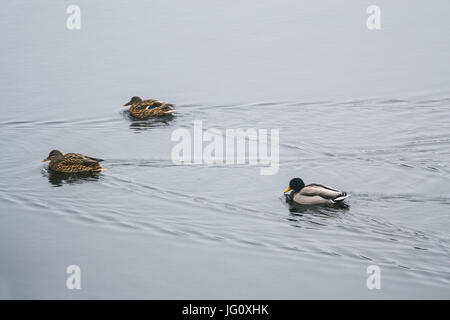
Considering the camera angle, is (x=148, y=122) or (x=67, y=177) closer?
(x=67, y=177)

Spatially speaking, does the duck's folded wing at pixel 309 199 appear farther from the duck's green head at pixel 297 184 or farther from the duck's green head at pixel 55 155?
the duck's green head at pixel 55 155

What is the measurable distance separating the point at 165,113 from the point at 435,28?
1201 centimetres

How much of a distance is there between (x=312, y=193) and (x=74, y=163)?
5.18m

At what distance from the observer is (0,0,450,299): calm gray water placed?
41.8 feet

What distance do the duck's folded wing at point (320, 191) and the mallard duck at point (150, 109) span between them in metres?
6.29

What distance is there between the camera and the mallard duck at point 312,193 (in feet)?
50.0

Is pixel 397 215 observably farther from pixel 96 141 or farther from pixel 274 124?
pixel 96 141

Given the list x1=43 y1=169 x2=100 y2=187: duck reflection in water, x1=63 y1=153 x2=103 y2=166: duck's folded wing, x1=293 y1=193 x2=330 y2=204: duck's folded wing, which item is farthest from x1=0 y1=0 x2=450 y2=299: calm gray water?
x1=63 y1=153 x2=103 y2=166: duck's folded wing

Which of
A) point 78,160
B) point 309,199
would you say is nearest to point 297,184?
point 309,199

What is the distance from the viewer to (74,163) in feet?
56.6

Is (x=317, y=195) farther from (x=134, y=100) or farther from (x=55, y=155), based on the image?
(x=134, y=100)

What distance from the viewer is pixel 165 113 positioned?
69.4ft

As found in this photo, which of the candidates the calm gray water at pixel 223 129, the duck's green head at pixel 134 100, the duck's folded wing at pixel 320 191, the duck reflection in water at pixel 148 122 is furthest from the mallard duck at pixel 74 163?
the duck's folded wing at pixel 320 191
